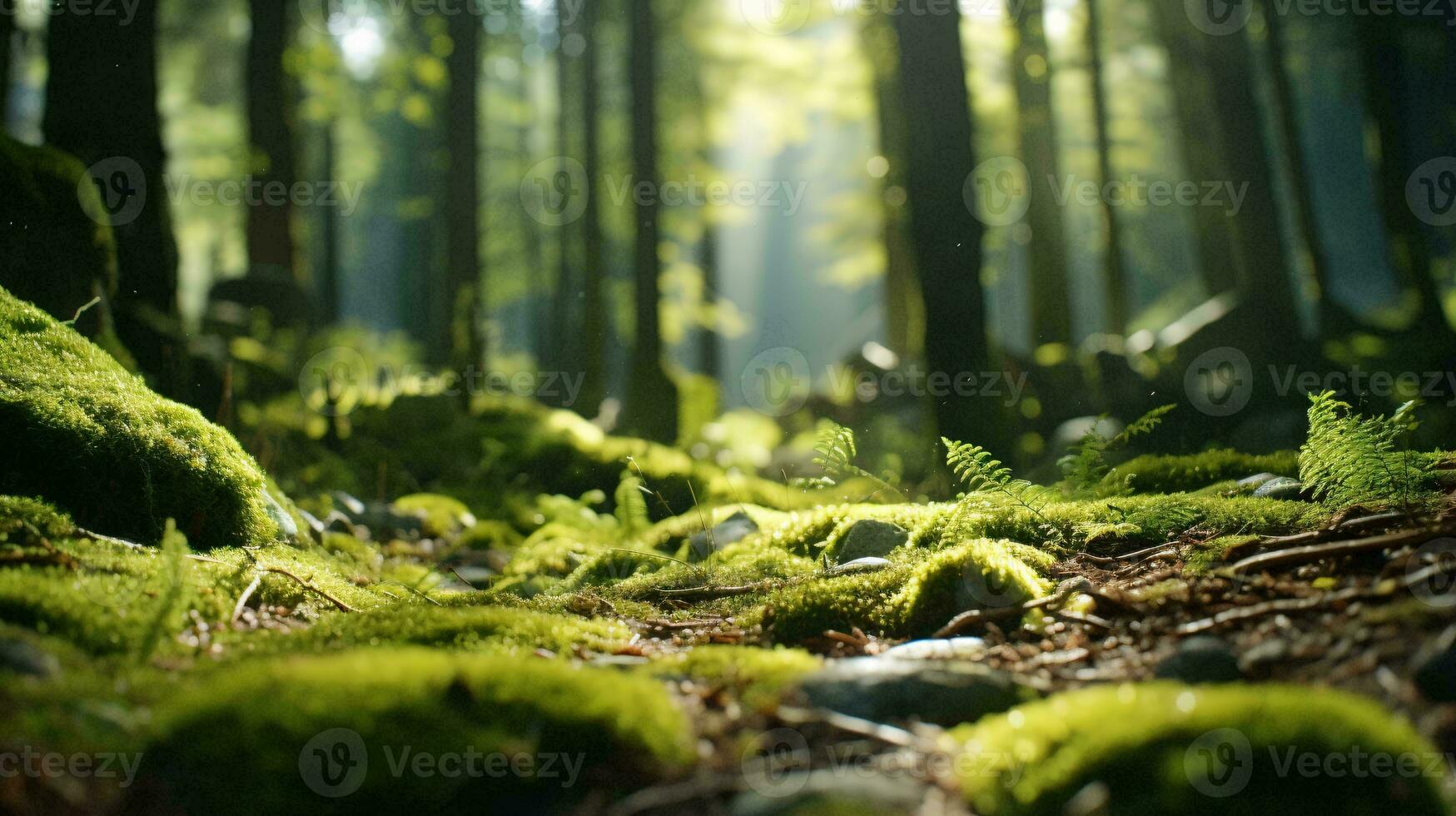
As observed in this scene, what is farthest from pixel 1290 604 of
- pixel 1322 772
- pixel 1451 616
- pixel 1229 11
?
pixel 1229 11

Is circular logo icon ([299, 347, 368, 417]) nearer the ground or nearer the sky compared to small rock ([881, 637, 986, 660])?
nearer the sky

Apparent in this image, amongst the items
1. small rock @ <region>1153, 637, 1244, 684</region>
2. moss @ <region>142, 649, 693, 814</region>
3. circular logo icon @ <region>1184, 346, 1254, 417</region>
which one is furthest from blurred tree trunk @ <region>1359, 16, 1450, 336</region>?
moss @ <region>142, 649, 693, 814</region>

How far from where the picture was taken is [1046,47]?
1588 centimetres

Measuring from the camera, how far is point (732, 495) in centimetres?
718

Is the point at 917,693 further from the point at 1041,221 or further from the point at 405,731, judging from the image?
the point at 1041,221

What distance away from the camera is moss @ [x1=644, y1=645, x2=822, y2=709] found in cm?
242

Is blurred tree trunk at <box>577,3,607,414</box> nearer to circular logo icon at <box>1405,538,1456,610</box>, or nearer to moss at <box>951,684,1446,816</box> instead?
circular logo icon at <box>1405,538,1456,610</box>

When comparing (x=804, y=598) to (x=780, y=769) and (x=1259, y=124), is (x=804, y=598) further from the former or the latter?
(x=1259, y=124)

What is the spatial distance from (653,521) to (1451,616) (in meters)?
5.98

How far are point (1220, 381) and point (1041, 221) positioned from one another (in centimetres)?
496

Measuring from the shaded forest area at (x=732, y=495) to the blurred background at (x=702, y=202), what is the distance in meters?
0.07

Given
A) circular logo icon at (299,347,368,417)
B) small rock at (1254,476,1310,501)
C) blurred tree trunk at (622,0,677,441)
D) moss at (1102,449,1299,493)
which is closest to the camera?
small rock at (1254,476,1310,501)

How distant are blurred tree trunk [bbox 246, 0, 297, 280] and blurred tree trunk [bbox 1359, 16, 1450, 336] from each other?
17.1 metres

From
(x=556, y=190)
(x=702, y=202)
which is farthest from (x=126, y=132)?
(x=556, y=190)
